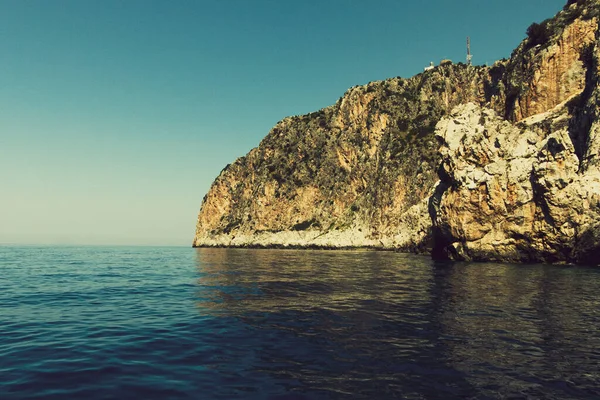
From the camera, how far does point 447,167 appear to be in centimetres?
5831

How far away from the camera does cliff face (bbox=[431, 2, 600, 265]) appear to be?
42.4m

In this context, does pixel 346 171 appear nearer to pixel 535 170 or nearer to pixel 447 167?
pixel 447 167

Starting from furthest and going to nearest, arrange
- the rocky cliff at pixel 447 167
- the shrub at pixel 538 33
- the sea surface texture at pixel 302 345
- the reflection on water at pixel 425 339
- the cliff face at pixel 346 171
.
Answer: the cliff face at pixel 346 171, the shrub at pixel 538 33, the rocky cliff at pixel 447 167, the reflection on water at pixel 425 339, the sea surface texture at pixel 302 345

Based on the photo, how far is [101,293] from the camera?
911 inches

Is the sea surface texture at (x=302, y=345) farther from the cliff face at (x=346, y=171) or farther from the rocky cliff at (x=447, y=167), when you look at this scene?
the cliff face at (x=346, y=171)

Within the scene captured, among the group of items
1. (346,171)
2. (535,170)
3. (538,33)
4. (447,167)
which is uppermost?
(538,33)

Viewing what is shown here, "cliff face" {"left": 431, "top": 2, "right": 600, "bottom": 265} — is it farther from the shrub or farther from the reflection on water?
the reflection on water

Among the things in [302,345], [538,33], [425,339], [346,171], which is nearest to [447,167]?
[538,33]

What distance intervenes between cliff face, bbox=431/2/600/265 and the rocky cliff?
0.17 meters

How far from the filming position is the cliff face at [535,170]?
4244 centimetres

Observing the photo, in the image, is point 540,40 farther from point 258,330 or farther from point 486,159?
A: point 258,330

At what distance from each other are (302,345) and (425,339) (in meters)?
4.51

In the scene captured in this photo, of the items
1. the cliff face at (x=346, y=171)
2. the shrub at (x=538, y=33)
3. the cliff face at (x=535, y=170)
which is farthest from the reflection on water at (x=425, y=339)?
the cliff face at (x=346, y=171)

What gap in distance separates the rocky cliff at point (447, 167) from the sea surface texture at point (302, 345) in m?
28.6
